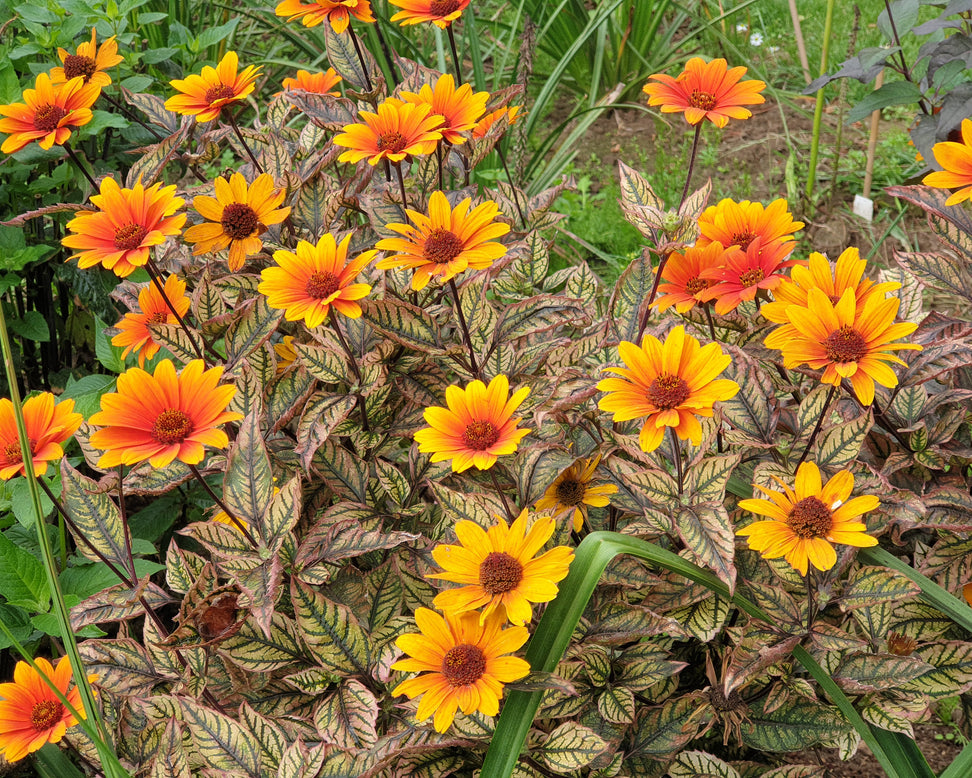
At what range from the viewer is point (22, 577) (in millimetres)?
1275

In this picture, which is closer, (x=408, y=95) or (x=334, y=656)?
(x=334, y=656)

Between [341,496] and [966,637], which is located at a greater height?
[341,496]

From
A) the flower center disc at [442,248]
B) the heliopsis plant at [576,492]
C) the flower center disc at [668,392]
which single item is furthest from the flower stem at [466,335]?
the flower center disc at [668,392]

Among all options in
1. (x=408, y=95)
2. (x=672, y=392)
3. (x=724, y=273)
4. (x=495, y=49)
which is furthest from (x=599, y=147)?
(x=672, y=392)

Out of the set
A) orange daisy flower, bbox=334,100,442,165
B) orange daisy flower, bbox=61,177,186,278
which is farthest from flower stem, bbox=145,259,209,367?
orange daisy flower, bbox=334,100,442,165

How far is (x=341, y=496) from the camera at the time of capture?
119 cm

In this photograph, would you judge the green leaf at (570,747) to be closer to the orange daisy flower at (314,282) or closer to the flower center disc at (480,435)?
the flower center disc at (480,435)

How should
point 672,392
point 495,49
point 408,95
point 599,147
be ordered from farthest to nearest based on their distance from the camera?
point 495,49 → point 599,147 → point 408,95 → point 672,392

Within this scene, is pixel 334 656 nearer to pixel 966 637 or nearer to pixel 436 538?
pixel 436 538

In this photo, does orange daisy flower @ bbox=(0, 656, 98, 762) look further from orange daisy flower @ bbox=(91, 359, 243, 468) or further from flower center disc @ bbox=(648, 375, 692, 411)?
flower center disc @ bbox=(648, 375, 692, 411)

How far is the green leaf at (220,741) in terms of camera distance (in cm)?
102

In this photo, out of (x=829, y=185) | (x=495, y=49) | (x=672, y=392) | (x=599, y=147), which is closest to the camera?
(x=672, y=392)

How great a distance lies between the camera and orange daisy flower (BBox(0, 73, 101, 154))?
1.33 m

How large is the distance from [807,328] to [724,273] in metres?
0.18
